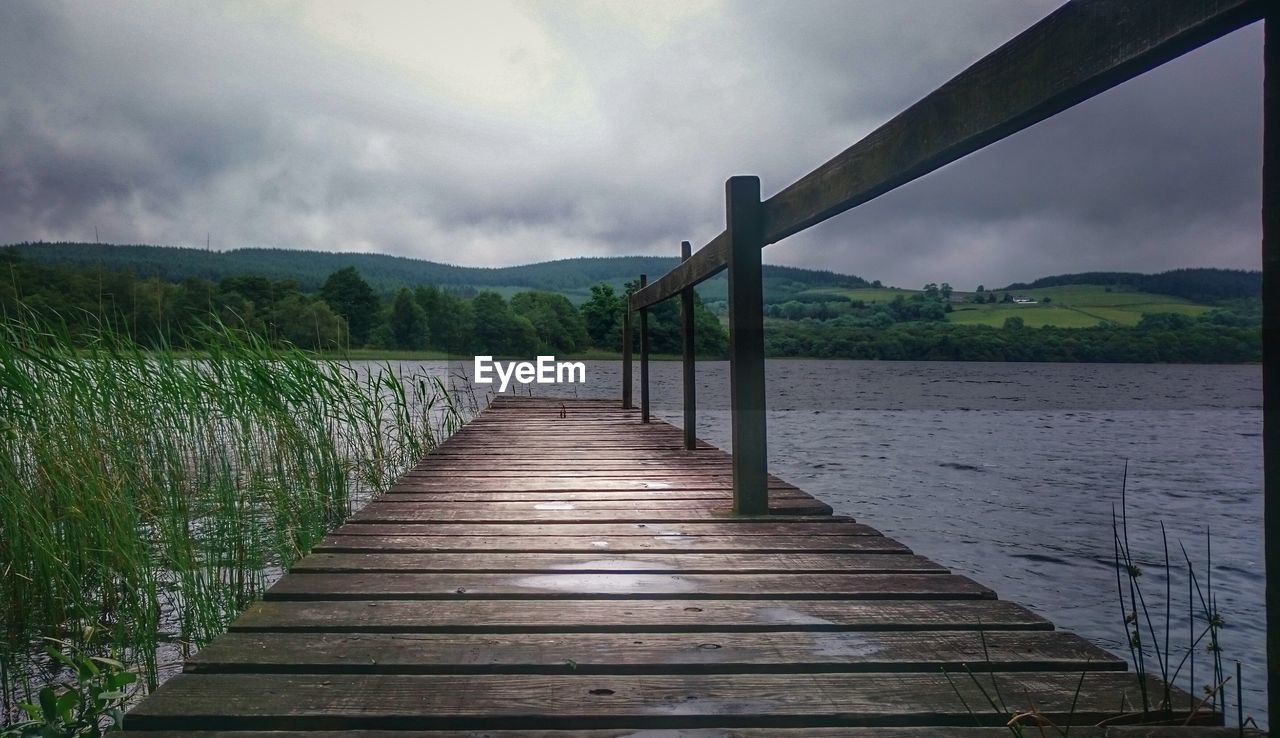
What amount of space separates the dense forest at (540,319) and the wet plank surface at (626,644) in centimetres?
77

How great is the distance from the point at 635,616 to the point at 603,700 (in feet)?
1.60

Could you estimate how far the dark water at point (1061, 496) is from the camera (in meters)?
4.43

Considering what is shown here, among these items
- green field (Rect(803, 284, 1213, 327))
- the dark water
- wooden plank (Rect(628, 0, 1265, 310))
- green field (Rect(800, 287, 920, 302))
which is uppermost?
green field (Rect(800, 287, 920, 302))

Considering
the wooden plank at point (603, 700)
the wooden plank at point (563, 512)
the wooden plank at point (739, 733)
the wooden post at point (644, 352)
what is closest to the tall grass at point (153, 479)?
the wooden plank at point (563, 512)

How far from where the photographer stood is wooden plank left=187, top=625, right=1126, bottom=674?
151 centimetres

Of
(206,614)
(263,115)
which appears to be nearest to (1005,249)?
(206,614)

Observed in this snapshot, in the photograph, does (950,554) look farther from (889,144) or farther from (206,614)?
(206,614)

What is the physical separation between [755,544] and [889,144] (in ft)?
4.24

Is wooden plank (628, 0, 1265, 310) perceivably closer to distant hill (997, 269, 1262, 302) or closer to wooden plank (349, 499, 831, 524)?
distant hill (997, 269, 1262, 302)

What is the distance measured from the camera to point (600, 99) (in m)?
99.0

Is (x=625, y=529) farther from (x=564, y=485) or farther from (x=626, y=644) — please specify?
(x=626, y=644)

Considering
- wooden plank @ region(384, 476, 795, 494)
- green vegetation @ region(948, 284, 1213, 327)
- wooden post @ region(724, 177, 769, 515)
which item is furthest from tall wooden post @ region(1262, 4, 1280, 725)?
green vegetation @ region(948, 284, 1213, 327)

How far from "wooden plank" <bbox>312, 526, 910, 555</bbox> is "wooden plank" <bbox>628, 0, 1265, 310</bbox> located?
1.06 m

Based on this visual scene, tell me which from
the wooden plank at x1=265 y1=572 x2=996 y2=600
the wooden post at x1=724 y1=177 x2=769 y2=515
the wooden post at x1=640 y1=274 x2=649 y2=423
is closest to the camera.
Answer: the wooden plank at x1=265 y1=572 x2=996 y2=600
